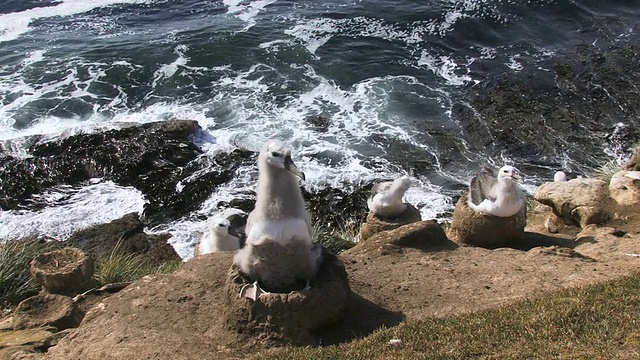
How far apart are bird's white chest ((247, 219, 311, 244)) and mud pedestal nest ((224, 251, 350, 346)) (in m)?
0.53

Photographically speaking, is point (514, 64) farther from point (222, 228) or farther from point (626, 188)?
point (222, 228)

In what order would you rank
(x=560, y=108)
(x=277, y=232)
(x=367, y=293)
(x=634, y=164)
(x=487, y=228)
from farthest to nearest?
(x=560, y=108)
(x=634, y=164)
(x=487, y=228)
(x=367, y=293)
(x=277, y=232)

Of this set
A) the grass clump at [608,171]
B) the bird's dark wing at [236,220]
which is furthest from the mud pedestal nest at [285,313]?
the grass clump at [608,171]

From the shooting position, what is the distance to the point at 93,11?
3203 cm

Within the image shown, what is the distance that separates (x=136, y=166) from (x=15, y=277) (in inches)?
288

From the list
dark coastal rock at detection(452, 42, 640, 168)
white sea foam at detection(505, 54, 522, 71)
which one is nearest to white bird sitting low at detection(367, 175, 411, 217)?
dark coastal rock at detection(452, 42, 640, 168)

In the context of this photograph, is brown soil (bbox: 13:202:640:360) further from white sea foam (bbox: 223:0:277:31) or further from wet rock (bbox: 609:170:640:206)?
white sea foam (bbox: 223:0:277:31)

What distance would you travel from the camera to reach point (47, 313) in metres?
8.28

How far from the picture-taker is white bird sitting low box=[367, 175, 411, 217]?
36.2ft

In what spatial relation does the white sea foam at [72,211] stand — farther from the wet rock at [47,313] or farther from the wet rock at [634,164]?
the wet rock at [634,164]

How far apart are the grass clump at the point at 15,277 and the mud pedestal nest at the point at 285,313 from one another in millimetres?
4771

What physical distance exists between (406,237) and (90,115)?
1477 centimetres

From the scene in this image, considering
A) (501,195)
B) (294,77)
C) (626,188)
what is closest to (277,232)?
(501,195)

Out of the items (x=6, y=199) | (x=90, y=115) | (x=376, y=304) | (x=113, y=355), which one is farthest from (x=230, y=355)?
(x=90, y=115)
